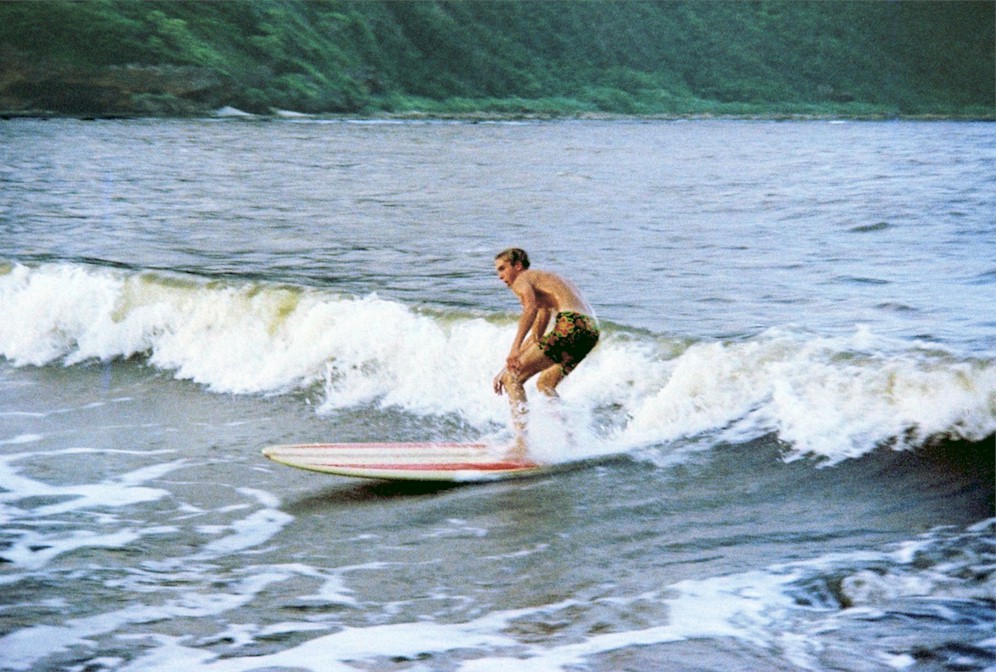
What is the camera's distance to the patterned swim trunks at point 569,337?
348 inches

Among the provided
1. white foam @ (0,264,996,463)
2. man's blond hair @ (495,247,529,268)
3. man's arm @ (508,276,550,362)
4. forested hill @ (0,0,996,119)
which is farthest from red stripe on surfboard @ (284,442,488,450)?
forested hill @ (0,0,996,119)

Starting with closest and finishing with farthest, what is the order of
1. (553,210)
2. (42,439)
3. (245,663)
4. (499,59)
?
1. (245,663)
2. (42,439)
3. (553,210)
4. (499,59)

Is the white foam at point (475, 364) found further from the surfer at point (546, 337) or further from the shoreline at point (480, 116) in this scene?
the shoreline at point (480, 116)

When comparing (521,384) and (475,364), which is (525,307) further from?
(475,364)

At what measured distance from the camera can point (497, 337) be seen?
503 inches

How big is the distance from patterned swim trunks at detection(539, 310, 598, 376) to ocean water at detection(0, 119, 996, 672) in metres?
0.54

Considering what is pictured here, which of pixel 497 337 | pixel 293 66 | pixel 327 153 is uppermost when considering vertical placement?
pixel 293 66

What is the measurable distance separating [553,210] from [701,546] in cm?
2370

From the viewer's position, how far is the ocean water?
569 centimetres

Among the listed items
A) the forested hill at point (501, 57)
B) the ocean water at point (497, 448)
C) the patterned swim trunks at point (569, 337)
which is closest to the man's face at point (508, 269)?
the patterned swim trunks at point (569, 337)

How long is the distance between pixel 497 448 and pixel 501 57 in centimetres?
11794

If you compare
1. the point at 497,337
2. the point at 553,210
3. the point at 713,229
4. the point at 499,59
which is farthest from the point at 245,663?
the point at 499,59

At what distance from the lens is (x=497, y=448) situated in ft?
29.5

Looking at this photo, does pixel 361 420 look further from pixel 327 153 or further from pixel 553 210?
pixel 327 153
